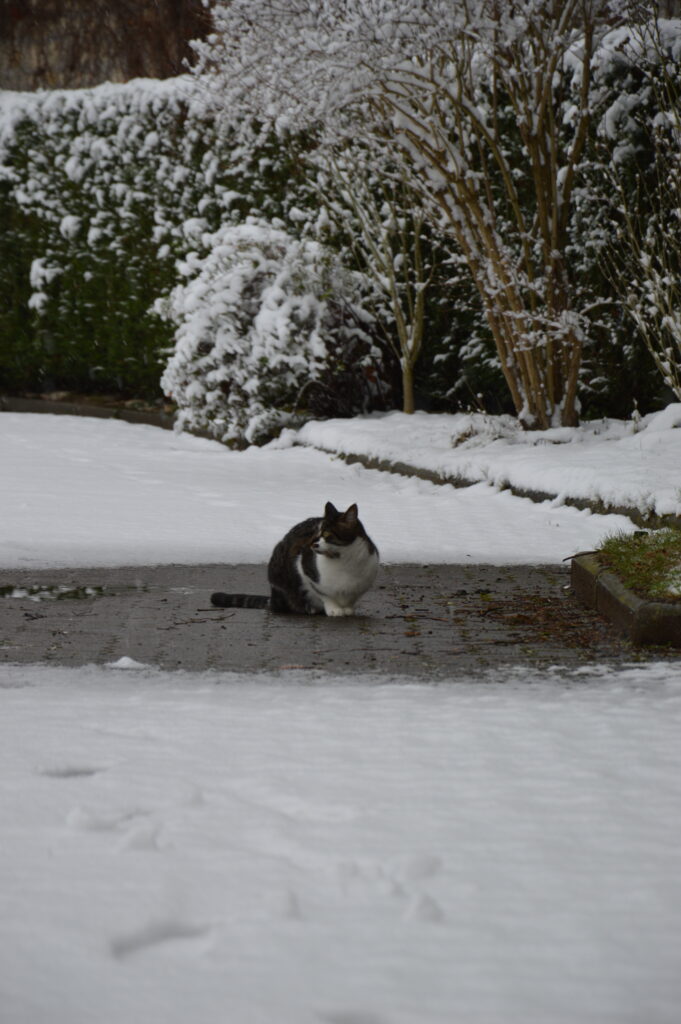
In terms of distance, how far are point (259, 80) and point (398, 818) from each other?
12.5m

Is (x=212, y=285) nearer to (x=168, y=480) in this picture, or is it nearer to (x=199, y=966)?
(x=168, y=480)

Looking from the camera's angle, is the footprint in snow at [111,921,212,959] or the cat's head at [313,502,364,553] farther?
the cat's head at [313,502,364,553]

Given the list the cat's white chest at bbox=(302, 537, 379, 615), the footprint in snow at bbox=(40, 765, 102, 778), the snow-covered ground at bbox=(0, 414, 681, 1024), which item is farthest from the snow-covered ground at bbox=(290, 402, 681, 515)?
the footprint in snow at bbox=(40, 765, 102, 778)

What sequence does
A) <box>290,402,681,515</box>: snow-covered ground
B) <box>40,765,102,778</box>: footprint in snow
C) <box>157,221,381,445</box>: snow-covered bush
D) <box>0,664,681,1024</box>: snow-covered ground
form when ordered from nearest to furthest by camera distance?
<box>0,664,681,1024</box>: snow-covered ground, <box>40,765,102,778</box>: footprint in snow, <box>290,402,681,515</box>: snow-covered ground, <box>157,221,381,445</box>: snow-covered bush

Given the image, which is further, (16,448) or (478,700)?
(16,448)

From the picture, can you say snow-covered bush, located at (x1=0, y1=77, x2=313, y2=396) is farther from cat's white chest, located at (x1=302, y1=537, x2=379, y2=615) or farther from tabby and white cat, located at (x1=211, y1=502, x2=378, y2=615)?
cat's white chest, located at (x1=302, y1=537, x2=379, y2=615)

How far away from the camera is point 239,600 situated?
6.27m

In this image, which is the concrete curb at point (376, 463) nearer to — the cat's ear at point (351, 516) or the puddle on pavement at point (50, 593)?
the cat's ear at point (351, 516)

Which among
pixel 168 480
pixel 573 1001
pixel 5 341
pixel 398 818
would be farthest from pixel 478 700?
pixel 5 341

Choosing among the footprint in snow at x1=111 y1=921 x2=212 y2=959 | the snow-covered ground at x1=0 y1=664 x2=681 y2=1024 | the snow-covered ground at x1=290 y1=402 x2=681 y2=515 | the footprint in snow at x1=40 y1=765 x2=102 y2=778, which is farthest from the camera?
the snow-covered ground at x1=290 y1=402 x2=681 y2=515

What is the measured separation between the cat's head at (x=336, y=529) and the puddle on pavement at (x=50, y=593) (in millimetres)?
1419

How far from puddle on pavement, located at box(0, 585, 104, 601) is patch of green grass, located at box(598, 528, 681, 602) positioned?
2.71m

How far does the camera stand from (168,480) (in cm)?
1184

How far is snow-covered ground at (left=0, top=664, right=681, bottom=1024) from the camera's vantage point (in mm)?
2242
